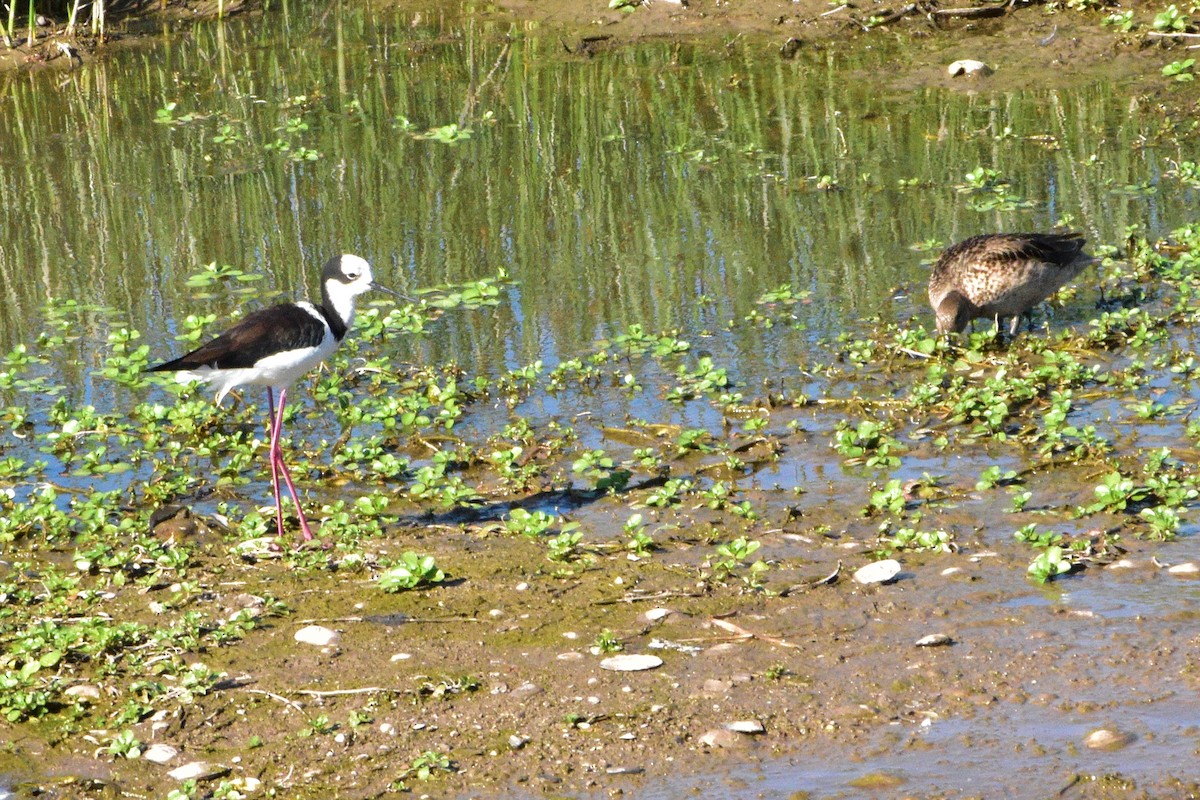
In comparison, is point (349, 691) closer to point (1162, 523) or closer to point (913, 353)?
point (1162, 523)

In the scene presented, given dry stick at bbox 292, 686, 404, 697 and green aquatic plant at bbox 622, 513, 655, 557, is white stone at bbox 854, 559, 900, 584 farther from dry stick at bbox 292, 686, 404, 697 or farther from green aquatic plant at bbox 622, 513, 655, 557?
dry stick at bbox 292, 686, 404, 697

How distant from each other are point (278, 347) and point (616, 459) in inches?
72.0

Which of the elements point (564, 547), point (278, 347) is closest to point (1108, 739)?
point (564, 547)

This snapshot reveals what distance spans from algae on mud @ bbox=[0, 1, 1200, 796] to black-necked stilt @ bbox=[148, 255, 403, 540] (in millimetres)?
641

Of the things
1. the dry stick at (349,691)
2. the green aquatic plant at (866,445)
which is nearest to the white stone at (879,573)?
the green aquatic plant at (866,445)

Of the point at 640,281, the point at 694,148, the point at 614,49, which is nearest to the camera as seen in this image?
the point at 640,281

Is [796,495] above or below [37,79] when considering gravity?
below

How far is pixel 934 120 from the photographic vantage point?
14.3 meters

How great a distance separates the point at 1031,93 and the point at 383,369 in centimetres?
806

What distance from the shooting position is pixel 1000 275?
368 inches

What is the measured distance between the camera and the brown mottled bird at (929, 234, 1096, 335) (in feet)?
30.7

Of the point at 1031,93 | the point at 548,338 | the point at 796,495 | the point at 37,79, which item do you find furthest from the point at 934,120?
the point at 37,79

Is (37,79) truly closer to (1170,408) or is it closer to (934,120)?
(934,120)

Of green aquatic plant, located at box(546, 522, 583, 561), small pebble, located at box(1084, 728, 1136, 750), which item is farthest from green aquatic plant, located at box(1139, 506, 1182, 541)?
green aquatic plant, located at box(546, 522, 583, 561)
